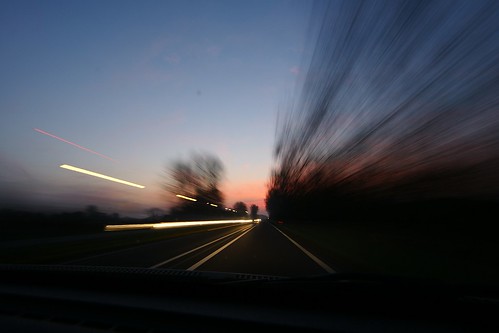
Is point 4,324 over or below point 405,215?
below

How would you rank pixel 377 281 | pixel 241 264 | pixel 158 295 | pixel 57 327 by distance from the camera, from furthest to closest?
1. pixel 241 264
2. pixel 158 295
3. pixel 377 281
4. pixel 57 327

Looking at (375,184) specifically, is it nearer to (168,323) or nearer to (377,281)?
(377,281)

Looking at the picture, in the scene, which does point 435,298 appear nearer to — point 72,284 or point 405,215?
point 72,284

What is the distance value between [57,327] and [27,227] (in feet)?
102

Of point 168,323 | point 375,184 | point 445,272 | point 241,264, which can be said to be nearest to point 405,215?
point 375,184

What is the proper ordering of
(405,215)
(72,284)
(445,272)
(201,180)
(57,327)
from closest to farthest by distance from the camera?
(57,327)
(72,284)
(445,272)
(405,215)
(201,180)

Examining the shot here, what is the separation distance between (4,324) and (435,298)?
10.7 feet

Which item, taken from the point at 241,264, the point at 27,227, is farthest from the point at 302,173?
the point at 27,227

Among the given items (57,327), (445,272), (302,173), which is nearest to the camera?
(57,327)

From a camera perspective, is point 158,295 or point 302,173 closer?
point 158,295

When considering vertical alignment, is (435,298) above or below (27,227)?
below

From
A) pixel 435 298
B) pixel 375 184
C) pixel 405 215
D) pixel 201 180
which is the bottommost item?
pixel 435 298

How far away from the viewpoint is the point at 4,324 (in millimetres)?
2799

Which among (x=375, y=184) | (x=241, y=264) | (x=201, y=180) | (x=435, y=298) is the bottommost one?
(x=435, y=298)
